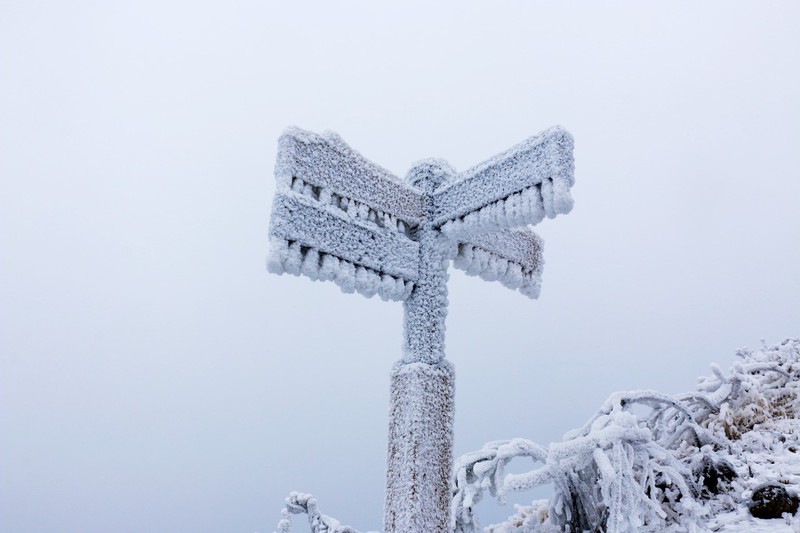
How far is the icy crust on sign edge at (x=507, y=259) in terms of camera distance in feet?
12.6

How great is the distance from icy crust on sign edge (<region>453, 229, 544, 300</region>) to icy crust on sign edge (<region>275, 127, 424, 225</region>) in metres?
0.45

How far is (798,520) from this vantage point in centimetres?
302

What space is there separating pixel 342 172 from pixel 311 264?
0.65 meters

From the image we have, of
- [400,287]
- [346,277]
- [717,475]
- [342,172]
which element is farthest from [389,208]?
[717,475]

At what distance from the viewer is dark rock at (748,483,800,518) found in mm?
3270

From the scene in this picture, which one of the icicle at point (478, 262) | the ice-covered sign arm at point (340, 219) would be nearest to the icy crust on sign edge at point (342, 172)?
the ice-covered sign arm at point (340, 219)

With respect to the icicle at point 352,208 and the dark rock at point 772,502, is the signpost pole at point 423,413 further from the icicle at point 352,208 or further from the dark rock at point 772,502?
the dark rock at point 772,502

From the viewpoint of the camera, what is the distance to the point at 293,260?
2979 mm

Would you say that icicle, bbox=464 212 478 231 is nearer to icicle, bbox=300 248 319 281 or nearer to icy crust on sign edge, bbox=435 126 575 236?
icy crust on sign edge, bbox=435 126 575 236

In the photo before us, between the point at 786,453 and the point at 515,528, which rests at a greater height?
the point at 786,453

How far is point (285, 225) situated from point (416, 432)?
138 centimetres

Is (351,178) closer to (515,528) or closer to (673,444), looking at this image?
(515,528)

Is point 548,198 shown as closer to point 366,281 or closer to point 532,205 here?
point 532,205

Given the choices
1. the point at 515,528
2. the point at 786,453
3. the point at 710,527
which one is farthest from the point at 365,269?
the point at 786,453
